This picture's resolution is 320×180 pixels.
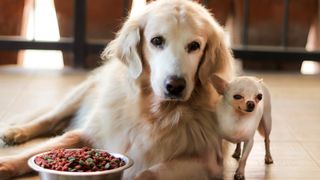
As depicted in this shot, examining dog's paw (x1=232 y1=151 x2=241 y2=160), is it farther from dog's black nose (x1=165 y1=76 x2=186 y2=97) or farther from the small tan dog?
dog's black nose (x1=165 y1=76 x2=186 y2=97)

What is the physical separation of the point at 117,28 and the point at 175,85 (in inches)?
107

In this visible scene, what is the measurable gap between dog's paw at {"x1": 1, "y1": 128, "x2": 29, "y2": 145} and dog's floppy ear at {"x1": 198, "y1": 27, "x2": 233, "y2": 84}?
877 mm

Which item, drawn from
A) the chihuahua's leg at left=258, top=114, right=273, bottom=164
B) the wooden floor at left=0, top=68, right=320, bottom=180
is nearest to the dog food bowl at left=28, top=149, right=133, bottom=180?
the wooden floor at left=0, top=68, right=320, bottom=180

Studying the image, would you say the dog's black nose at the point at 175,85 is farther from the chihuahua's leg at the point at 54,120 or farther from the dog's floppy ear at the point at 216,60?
the chihuahua's leg at the point at 54,120

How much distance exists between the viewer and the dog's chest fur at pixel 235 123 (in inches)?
73.3

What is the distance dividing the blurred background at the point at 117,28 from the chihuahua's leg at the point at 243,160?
7.29 feet

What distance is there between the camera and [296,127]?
2.75 metres

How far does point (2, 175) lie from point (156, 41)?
635 mm

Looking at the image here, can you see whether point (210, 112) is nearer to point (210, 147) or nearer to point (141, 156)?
point (210, 147)

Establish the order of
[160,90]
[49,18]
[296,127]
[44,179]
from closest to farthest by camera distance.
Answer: [44,179] → [160,90] → [296,127] → [49,18]

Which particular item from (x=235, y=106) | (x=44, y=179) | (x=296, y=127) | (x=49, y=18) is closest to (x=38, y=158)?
(x=44, y=179)

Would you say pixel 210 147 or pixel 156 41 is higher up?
pixel 156 41

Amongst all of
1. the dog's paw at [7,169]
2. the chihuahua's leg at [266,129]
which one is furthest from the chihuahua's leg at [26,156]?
the chihuahua's leg at [266,129]

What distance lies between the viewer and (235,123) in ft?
6.13
